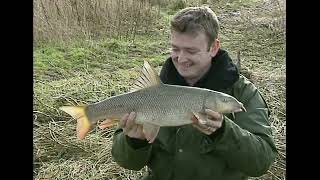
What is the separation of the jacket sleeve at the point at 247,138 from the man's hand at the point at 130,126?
27cm

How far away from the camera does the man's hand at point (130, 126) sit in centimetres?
212

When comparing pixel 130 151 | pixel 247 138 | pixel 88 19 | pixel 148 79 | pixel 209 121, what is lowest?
pixel 88 19

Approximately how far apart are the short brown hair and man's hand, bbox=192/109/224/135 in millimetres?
383

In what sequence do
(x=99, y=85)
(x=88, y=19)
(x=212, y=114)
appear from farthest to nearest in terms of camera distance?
(x=88, y=19), (x=99, y=85), (x=212, y=114)

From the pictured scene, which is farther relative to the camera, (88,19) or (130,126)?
(88,19)

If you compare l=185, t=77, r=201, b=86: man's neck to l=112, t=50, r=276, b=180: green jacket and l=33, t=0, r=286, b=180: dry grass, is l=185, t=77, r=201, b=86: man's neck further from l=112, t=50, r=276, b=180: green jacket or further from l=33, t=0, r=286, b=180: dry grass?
l=33, t=0, r=286, b=180: dry grass

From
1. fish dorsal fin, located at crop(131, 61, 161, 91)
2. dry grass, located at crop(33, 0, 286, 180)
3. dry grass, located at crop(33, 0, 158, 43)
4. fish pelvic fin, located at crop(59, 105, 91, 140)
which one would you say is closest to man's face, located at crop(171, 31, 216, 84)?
fish dorsal fin, located at crop(131, 61, 161, 91)

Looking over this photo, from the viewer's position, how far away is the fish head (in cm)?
207

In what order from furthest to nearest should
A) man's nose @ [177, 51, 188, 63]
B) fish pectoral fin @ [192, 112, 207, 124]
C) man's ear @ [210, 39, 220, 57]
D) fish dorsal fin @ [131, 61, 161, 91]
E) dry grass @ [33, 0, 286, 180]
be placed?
dry grass @ [33, 0, 286, 180], man's ear @ [210, 39, 220, 57], man's nose @ [177, 51, 188, 63], fish dorsal fin @ [131, 61, 161, 91], fish pectoral fin @ [192, 112, 207, 124]

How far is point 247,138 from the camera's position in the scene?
7.30ft

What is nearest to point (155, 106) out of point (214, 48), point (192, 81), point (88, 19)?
point (192, 81)

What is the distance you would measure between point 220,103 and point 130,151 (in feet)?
1.46

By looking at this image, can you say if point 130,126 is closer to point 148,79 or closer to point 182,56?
point 148,79
